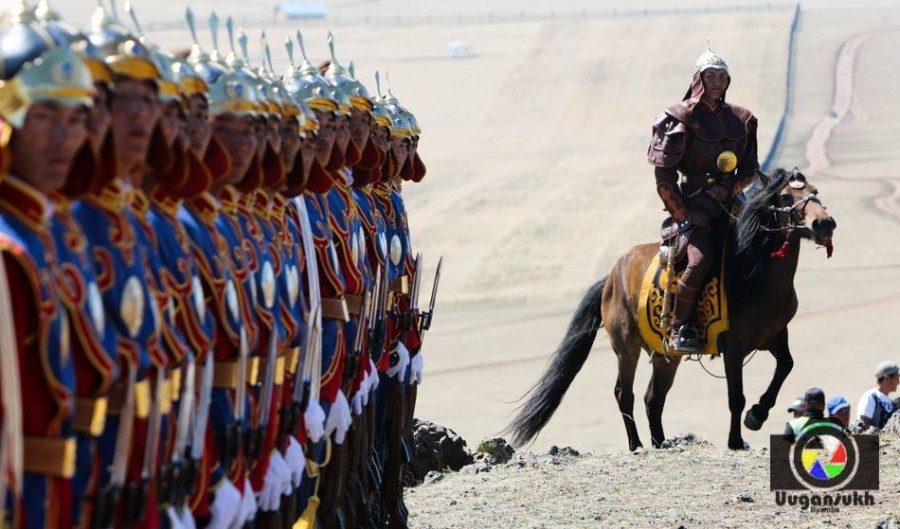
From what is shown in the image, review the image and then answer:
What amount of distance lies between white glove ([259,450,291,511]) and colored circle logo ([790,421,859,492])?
17.0 ft

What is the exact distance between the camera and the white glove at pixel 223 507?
634 centimetres

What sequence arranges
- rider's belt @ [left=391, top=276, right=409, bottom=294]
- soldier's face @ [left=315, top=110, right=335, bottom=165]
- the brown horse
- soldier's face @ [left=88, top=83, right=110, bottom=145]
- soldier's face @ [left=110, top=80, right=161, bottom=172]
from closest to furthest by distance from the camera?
soldier's face @ [left=88, top=83, right=110, bottom=145], soldier's face @ [left=110, top=80, right=161, bottom=172], soldier's face @ [left=315, top=110, right=335, bottom=165], rider's belt @ [left=391, top=276, right=409, bottom=294], the brown horse

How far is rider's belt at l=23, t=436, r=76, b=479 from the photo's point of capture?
4.92 m

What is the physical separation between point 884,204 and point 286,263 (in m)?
34.1

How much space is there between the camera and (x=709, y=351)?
46.3 feet

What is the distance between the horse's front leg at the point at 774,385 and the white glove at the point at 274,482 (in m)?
7.58

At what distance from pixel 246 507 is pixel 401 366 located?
3.76m

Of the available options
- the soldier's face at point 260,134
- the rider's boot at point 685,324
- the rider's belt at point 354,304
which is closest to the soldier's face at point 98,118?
the soldier's face at point 260,134

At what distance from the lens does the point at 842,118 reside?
52.8m

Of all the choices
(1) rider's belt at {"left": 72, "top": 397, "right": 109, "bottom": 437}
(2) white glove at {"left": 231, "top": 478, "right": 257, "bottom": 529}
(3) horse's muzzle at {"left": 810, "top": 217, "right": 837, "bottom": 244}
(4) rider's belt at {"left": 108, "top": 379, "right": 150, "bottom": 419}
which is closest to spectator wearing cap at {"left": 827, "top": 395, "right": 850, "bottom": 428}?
(3) horse's muzzle at {"left": 810, "top": 217, "right": 837, "bottom": 244}

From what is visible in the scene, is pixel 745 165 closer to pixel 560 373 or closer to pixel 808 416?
pixel 560 373

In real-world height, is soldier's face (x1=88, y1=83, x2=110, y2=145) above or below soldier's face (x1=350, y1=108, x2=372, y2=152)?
below

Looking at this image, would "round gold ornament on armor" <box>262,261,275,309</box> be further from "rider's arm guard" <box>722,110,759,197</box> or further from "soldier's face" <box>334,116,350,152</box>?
"rider's arm guard" <box>722,110,759,197</box>

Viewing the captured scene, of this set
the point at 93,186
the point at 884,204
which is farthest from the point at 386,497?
the point at 884,204
